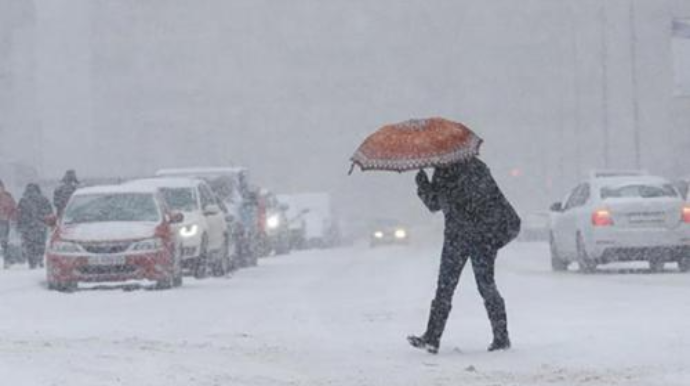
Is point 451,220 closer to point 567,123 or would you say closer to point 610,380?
point 610,380

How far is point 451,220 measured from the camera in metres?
14.1

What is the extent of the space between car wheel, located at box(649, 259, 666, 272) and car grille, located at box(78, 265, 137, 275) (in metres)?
8.12

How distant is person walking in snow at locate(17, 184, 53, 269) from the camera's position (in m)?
35.4

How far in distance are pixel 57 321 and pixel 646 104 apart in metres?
112

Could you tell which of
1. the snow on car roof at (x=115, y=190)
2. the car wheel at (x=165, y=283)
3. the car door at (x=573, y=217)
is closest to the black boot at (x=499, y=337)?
the car wheel at (x=165, y=283)

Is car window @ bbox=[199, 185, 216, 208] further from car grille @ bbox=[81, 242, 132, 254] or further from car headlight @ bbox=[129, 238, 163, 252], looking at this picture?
car grille @ bbox=[81, 242, 132, 254]

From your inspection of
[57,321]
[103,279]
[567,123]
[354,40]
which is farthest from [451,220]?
[354,40]

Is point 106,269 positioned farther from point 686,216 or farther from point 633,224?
point 686,216

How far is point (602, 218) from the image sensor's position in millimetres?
27484

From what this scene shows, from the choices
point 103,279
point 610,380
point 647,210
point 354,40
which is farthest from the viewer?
point 354,40

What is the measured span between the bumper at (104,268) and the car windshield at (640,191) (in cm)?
720

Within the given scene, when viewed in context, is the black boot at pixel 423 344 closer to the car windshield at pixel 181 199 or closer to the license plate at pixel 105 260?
the license plate at pixel 105 260

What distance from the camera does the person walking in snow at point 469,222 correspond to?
552 inches

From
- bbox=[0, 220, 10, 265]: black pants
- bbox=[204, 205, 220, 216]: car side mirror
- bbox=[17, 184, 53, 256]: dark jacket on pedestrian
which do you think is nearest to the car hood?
bbox=[204, 205, 220, 216]: car side mirror
